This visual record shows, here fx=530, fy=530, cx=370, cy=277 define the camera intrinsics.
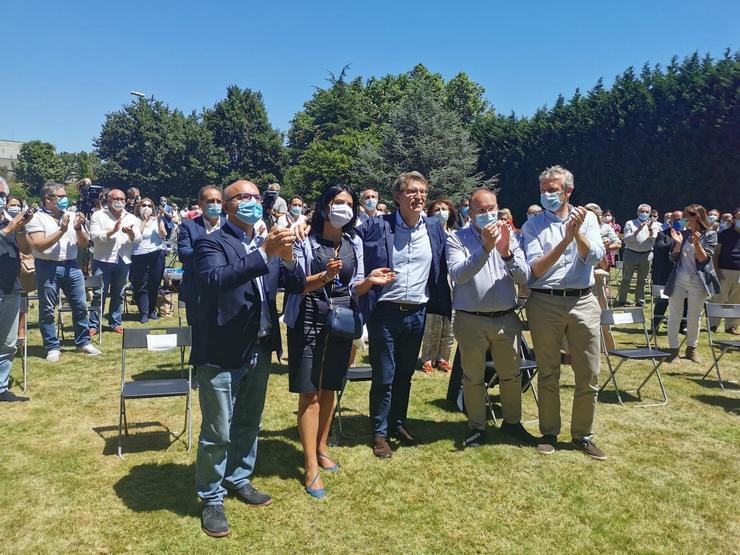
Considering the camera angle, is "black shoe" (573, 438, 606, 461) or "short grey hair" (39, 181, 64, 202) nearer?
"black shoe" (573, 438, 606, 461)

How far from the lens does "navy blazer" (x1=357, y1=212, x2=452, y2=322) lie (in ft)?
14.0

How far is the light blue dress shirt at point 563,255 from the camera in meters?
4.27

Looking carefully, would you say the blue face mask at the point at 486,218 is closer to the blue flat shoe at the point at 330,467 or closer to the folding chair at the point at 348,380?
the folding chair at the point at 348,380

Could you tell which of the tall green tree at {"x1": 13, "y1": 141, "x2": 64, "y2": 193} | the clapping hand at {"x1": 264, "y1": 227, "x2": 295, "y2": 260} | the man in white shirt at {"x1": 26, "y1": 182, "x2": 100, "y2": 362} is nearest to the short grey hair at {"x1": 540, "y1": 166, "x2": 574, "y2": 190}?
the clapping hand at {"x1": 264, "y1": 227, "x2": 295, "y2": 260}

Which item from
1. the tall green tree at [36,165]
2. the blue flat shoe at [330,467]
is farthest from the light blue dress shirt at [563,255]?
the tall green tree at [36,165]

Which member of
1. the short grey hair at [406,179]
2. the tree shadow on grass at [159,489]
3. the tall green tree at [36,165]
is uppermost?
the tall green tree at [36,165]

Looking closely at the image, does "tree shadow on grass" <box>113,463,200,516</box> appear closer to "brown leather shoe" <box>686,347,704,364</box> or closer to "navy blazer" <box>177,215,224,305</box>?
"navy blazer" <box>177,215,224,305</box>

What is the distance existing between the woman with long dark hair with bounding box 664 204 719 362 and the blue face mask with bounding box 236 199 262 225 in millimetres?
6459

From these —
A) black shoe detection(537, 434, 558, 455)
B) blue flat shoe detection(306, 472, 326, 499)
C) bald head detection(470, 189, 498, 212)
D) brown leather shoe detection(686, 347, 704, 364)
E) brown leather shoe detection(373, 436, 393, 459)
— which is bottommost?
blue flat shoe detection(306, 472, 326, 499)

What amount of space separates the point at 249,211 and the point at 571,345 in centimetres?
286

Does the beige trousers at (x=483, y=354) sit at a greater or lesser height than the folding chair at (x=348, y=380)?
greater

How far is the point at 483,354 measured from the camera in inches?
176

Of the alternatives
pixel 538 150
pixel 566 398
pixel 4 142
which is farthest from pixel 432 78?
pixel 4 142

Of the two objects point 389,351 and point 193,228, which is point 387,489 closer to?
point 389,351
